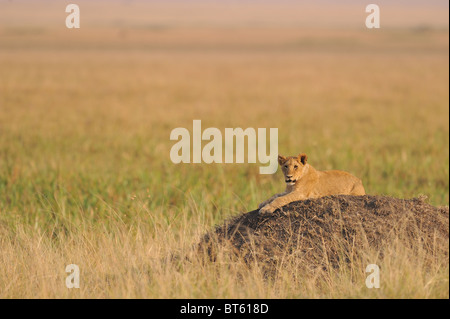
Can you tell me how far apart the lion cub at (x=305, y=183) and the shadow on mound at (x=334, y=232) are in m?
0.09

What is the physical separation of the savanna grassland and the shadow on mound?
19cm

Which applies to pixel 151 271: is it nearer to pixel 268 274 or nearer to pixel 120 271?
pixel 120 271

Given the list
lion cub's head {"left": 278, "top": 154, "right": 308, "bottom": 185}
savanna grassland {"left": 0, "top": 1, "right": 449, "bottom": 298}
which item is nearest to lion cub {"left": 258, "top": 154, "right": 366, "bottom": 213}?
lion cub's head {"left": 278, "top": 154, "right": 308, "bottom": 185}

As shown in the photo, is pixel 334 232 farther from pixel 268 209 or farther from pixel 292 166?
pixel 292 166

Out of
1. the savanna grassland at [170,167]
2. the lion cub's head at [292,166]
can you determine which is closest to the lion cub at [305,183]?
the lion cub's head at [292,166]

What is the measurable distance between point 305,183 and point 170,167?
6.82 meters

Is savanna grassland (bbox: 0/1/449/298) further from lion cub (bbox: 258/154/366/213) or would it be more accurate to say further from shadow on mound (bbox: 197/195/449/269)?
lion cub (bbox: 258/154/366/213)

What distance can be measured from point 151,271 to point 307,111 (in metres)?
17.5

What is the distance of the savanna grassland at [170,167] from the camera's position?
16.9ft

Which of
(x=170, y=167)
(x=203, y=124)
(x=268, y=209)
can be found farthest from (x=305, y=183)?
(x=203, y=124)

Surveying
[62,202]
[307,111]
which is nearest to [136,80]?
[307,111]

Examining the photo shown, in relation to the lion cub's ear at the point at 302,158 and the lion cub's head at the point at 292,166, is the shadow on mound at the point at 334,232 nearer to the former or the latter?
the lion cub's head at the point at 292,166

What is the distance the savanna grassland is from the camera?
514 centimetres

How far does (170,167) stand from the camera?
473 inches
